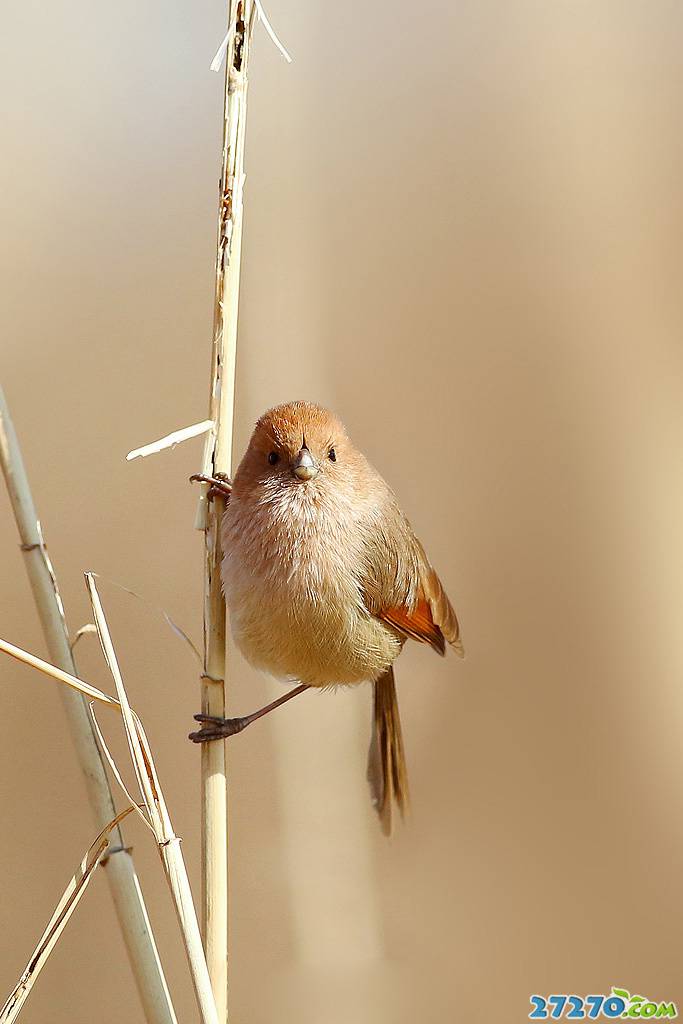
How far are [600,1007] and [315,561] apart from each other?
0.99 meters

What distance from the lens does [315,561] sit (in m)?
0.85

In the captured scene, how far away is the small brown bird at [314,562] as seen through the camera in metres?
0.82

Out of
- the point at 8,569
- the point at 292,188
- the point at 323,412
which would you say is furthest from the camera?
the point at 292,188

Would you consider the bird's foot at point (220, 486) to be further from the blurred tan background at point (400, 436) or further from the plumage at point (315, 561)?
the blurred tan background at point (400, 436)

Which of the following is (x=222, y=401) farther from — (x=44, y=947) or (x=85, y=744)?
(x=44, y=947)

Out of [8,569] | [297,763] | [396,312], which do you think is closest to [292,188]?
[396,312]

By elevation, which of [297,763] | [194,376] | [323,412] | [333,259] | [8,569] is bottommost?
[297,763]

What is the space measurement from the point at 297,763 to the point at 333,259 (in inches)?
31.6

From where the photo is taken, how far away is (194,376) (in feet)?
4.72

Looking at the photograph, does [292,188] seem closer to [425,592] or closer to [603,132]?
[603,132]

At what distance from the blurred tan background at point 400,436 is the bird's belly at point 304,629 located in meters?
0.48

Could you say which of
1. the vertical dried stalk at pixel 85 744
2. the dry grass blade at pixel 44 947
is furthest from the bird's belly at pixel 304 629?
the dry grass blade at pixel 44 947

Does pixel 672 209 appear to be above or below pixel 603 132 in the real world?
below

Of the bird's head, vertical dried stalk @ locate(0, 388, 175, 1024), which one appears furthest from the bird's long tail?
vertical dried stalk @ locate(0, 388, 175, 1024)
